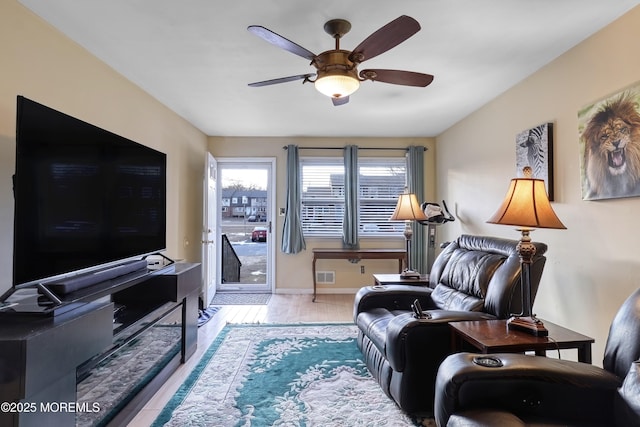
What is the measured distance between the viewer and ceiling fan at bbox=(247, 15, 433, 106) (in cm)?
168

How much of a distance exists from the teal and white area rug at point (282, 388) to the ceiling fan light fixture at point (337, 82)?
1.95 m

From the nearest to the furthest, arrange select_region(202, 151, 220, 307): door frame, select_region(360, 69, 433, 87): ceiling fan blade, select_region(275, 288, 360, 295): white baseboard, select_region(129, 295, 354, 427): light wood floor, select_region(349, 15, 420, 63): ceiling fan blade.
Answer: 1. select_region(349, 15, 420, 63): ceiling fan blade
2. select_region(360, 69, 433, 87): ceiling fan blade
3. select_region(129, 295, 354, 427): light wood floor
4. select_region(202, 151, 220, 307): door frame
5. select_region(275, 288, 360, 295): white baseboard

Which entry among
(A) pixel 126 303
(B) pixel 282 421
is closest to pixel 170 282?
(A) pixel 126 303

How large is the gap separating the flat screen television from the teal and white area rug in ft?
3.41

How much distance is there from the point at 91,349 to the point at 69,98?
169 centimetres

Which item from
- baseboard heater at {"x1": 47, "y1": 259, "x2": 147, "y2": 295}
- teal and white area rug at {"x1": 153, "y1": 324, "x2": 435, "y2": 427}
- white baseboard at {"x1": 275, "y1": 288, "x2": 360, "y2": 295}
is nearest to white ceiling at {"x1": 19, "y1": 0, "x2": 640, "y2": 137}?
baseboard heater at {"x1": 47, "y1": 259, "x2": 147, "y2": 295}

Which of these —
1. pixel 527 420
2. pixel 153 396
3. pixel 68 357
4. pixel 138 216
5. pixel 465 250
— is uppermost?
pixel 138 216

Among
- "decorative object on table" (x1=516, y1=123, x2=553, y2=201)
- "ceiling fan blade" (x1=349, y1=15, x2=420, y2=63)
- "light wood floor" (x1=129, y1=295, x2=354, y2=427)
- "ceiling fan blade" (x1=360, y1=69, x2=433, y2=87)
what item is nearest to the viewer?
"ceiling fan blade" (x1=349, y1=15, x2=420, y2=63)

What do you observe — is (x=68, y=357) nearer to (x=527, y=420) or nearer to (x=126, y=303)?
(x=126, y=303)

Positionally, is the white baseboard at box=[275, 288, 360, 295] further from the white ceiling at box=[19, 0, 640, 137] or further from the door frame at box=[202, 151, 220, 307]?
the white ceiling at box=[19, 0, 640, 137]

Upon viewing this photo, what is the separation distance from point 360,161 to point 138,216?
11.1 ft

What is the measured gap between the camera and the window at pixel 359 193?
16.7 feet

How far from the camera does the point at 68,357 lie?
4.63 ft

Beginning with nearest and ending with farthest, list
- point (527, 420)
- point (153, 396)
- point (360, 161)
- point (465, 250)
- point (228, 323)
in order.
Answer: point (527, 420)
point (153, 396)
point (465, 250)
point (228, 323)
point (360, 161)
